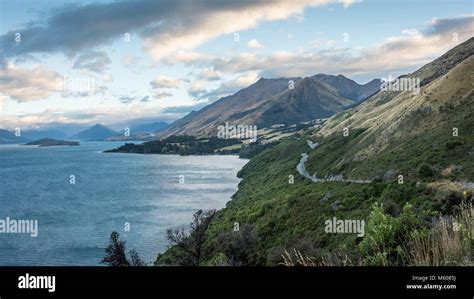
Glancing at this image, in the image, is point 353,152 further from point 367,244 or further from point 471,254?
point 471,254

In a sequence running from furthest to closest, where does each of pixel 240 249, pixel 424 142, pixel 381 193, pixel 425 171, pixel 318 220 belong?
pixel 424 142 → pixel 425 171 → pixel 318 220 → pixel 381 193 → pixel 240 249

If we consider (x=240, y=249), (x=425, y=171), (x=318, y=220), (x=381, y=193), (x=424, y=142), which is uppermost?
(x=424, y=142)

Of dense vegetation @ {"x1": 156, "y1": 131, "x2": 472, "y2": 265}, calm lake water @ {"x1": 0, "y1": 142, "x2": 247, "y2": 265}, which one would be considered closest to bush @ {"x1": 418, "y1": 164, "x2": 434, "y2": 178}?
dense vegetation @ {"x1": 156, "y1": 131, "x2": 472, "y2": 265}

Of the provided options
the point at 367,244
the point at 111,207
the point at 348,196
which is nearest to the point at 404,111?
the point at 348,196

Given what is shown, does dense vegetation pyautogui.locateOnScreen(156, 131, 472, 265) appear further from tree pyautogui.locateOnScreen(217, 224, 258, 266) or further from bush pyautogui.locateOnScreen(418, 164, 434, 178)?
bush pyautogui.locateOnScreen(418, 164, 434, 178)

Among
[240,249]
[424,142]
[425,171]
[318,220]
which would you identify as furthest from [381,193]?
[240,249]

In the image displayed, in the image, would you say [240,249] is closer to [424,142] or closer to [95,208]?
[424,142]

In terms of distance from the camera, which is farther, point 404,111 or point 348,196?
point 404,111
